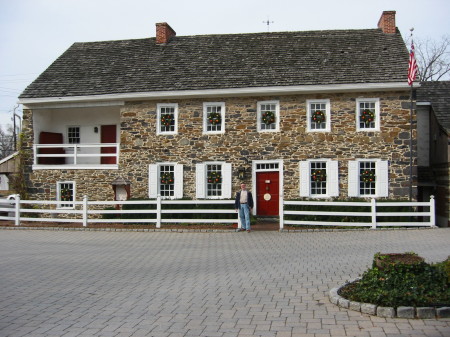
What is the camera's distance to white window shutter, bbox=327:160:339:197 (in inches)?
757

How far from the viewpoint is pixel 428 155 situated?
74.6 ft

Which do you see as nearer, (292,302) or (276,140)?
(292,302)

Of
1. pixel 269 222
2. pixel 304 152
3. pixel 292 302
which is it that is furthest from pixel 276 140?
pixel 292 302

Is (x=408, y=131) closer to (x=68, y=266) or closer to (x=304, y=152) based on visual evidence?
(x=304, y=152)

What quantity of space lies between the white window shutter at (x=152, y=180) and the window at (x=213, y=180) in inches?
67.7

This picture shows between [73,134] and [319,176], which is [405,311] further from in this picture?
[73,134]

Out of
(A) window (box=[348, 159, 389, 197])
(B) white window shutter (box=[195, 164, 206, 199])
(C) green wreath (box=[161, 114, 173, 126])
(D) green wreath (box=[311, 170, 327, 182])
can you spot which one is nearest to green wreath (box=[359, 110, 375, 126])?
(A) window (box=[348, 159, 389, 197])

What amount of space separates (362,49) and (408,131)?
4184 mm

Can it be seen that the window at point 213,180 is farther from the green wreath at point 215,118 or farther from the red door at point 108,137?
the red door at point 108,137

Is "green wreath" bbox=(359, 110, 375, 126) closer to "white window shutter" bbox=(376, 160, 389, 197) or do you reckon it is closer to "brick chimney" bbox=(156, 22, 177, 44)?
"white window shutter" bbox=(376, 160, 389, 197)

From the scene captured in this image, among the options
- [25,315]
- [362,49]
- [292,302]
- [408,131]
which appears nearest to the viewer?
[25,315]

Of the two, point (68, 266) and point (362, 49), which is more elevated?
point (362, 49)

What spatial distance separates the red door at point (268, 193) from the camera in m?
19.8

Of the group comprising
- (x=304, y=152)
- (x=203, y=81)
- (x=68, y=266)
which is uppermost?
(x=203, y=81)
